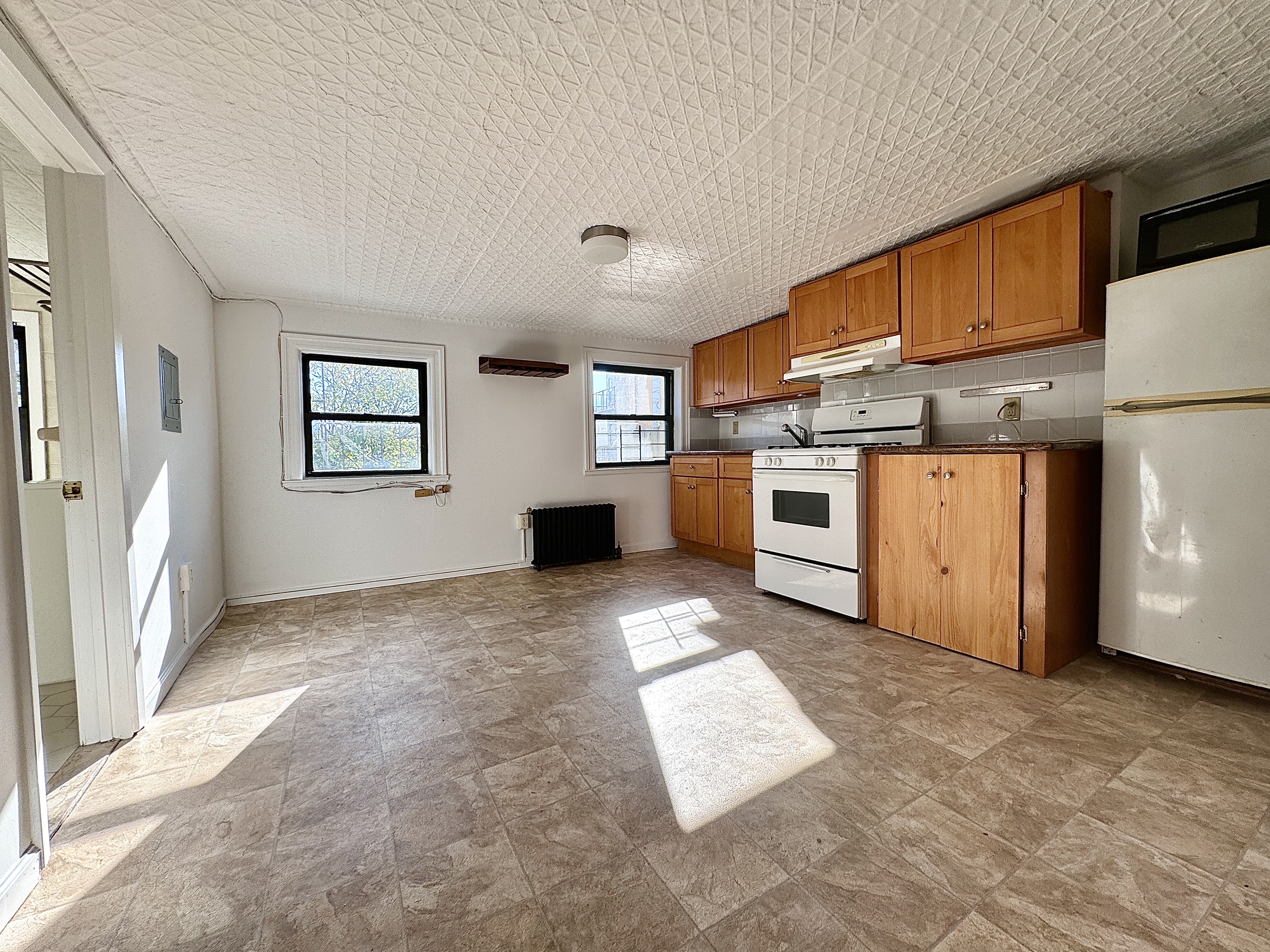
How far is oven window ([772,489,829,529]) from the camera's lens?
305cm

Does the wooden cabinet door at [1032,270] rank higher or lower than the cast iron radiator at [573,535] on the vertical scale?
higher

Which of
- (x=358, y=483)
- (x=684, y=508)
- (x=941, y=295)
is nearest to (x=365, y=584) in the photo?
(x=358, y=483)

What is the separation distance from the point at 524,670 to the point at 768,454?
82.7 inches

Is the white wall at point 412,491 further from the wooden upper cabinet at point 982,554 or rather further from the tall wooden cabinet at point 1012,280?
the wooden upper cabinet at point 982,554

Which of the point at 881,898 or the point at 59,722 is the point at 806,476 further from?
the point at 59,722

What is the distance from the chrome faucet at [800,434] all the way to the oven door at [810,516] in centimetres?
74

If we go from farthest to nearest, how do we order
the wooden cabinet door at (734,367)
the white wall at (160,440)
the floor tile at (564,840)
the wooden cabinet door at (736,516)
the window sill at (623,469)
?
the window sill at (623,469) → the wooden cabinet door at (734,367) → the wooden cabinet door at (736,516) → the white wall at (160,440) → the floor tile at (564,840)

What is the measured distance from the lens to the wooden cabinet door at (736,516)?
13.7ft

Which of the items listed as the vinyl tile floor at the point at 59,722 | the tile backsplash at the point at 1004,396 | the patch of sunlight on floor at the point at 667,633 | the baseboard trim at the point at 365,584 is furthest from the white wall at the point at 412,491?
the tile backsplash at the point at 1004,396

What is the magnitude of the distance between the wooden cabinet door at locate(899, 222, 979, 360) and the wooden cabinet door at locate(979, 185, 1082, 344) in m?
0.05

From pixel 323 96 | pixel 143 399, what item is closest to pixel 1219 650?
pixel 323 96

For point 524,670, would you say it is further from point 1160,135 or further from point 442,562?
point 1160,135

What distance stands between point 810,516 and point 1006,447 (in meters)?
1.13

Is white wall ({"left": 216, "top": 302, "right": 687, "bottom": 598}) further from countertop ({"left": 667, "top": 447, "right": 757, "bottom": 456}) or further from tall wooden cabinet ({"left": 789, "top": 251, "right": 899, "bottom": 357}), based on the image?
tall wooden cabinet ({"left": 789, "top": 251, "right": 899, "bottom": 357})
